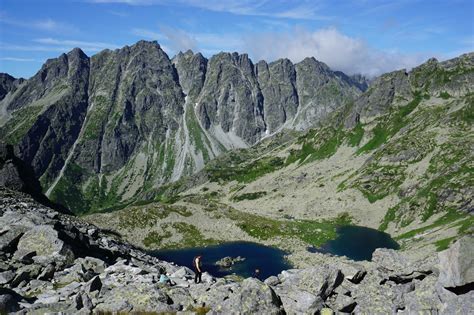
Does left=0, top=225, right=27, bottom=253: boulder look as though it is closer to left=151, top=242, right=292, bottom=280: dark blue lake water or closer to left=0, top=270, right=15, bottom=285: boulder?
left=0, top=270, right=15, bottom=285: boulder

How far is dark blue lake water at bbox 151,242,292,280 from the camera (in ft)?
355

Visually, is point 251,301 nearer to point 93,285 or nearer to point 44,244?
point 93,285

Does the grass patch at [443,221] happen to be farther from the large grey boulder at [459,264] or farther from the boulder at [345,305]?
the large grey boulder at [459,264]

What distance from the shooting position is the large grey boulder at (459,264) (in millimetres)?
18844

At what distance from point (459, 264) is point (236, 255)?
366ft

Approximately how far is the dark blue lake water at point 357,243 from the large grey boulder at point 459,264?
12209cm

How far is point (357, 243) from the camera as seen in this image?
541ft

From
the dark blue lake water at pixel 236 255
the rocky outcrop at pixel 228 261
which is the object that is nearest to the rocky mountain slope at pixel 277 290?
the dark blue lake water at pixel 236 255

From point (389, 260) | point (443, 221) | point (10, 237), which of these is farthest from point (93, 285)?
point (443, 221)

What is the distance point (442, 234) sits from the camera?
14338 cm

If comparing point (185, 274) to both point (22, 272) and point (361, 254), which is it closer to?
point (22, 272)

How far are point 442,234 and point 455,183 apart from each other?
186 feet

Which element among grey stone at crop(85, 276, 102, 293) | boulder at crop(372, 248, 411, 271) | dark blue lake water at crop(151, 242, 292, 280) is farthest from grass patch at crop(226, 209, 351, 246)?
grey stone at crop(85, 276, 102, 293)

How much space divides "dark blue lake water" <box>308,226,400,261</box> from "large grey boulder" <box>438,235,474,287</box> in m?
122
